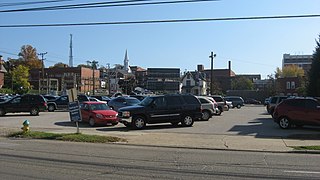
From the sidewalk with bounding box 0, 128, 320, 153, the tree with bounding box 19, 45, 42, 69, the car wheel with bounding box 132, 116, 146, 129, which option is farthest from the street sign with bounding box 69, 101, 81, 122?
the tree with bounding box 19, 45, 42, 69

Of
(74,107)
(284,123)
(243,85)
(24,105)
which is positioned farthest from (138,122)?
(243,85)

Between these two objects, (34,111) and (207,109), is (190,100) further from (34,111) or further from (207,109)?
(34,111)

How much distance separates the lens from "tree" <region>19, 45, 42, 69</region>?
473ft

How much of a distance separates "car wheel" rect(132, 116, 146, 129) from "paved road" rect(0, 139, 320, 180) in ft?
23.8

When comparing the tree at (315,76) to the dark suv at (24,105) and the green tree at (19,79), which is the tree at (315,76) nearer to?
the dark suv at (24,105)

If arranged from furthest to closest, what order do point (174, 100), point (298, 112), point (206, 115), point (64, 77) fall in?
point (64, 77) < point (206, 115) < point (174, 100) < point (298, 112)

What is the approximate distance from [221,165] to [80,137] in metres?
8.35

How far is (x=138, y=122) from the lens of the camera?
22.2 metres

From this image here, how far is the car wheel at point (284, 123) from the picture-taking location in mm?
22016

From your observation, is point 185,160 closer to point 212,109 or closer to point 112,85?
point 212,109

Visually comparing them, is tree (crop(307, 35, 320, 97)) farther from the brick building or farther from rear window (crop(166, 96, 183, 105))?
the brick building

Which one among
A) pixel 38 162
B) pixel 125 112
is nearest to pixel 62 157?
pixel 38 162

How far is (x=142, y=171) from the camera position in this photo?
965 cm

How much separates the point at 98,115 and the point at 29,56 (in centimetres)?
13003
